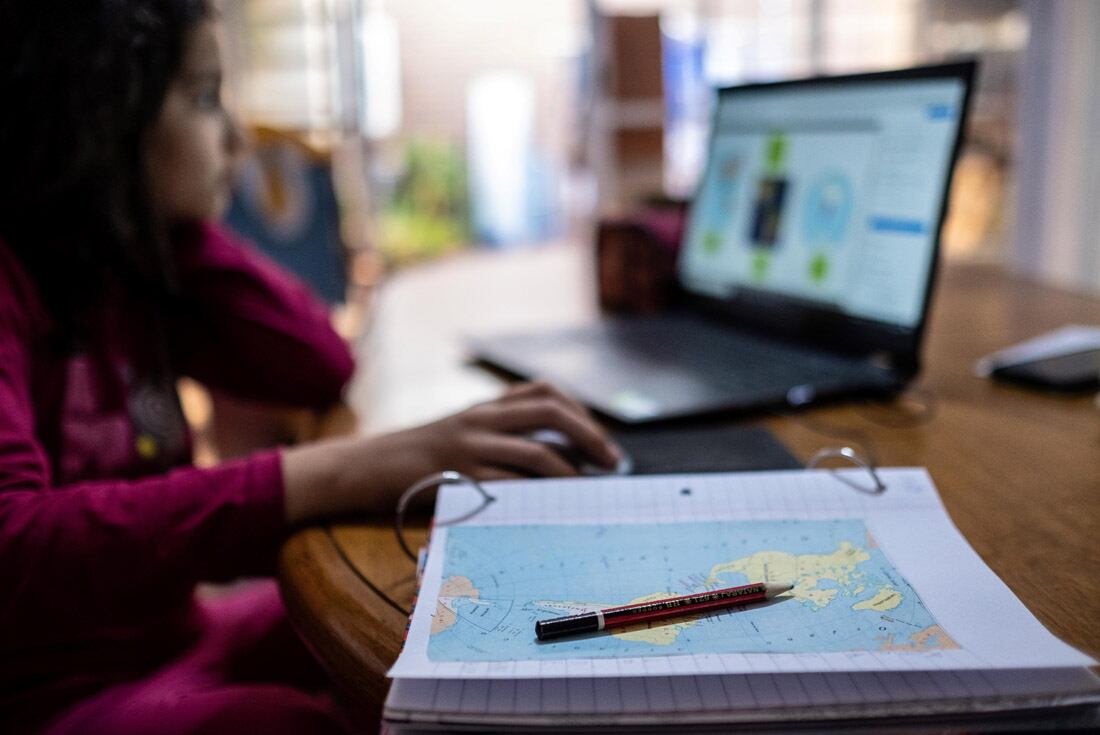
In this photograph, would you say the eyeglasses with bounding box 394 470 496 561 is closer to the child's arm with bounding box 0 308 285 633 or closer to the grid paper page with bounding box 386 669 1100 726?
the child's arm with bounding box 0 308 285 633

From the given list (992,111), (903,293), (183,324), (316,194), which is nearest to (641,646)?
(903,293)

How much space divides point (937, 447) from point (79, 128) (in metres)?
0.78

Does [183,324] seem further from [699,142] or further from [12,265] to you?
[699,142]

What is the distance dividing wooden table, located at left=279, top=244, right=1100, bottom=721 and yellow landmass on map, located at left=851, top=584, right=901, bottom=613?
0.08m

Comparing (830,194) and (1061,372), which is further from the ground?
(830,194)

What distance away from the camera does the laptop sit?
0.89 meters

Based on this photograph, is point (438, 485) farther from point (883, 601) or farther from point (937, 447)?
point (937, 447)

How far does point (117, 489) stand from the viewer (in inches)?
24.3

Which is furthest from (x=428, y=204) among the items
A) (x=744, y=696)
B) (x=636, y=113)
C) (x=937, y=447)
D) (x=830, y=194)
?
(x=744, y=696)

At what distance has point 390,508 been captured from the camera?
654 millimetres

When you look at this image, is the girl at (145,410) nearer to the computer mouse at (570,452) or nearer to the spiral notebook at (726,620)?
the computer mouse at (570,452)

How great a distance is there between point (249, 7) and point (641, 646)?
4079 millimetres

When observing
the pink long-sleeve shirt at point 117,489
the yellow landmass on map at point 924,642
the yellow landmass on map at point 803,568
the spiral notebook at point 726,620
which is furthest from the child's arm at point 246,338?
the yellow landmass on map at point 924,642

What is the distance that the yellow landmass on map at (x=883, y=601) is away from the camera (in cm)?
46
